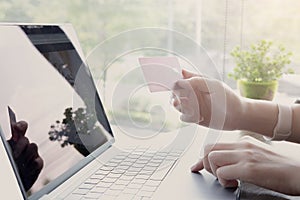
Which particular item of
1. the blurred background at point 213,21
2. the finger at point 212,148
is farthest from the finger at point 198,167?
the blurred background at point 213,21

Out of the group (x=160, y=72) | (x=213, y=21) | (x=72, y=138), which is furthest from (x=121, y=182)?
(x=213, y=21)

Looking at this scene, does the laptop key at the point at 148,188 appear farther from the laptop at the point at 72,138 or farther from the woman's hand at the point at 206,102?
the woman's hand at the point at 206,102

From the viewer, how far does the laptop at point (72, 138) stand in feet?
2.05

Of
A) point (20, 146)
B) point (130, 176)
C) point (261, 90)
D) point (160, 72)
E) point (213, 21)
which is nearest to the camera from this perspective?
point (20, 146)

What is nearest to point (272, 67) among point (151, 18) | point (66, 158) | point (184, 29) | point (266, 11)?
point (266, 11)

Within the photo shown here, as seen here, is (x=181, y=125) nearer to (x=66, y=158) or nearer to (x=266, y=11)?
(x=66, y=158)

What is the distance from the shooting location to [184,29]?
1496mm

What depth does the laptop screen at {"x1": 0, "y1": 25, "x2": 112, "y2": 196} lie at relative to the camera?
0.62m

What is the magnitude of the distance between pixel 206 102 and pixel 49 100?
0.36 m

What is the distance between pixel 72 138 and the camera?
2.39 feet

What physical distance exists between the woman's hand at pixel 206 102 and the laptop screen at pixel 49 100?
174mm

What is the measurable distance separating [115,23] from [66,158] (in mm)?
712

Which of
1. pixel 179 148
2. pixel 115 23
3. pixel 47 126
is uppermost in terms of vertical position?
pixel 115 23

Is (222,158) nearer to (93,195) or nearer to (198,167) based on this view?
(198,167)
